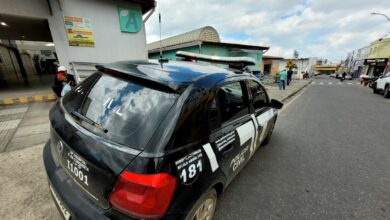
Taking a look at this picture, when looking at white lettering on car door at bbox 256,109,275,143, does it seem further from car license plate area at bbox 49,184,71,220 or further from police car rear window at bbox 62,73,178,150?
car license plate area at bbox 49,184,71,220

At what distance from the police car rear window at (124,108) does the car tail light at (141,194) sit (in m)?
0.21

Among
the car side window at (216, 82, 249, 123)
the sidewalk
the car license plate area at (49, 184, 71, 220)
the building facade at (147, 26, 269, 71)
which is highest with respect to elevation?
the building facade at (147, 26, 269, 71)

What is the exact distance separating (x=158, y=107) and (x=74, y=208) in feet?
3.16

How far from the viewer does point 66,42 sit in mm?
6645

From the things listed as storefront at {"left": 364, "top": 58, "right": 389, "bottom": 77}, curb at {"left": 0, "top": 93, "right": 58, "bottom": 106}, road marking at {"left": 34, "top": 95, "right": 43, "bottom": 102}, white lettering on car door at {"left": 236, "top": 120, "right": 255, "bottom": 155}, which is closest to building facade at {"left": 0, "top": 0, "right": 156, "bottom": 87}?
curb at {"left": 0, "top": 93, "right": 58, "bottom": 106}

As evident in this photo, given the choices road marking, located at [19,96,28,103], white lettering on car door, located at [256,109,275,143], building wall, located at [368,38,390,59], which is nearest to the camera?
white lettering on car door, located at [256,109,275,143]

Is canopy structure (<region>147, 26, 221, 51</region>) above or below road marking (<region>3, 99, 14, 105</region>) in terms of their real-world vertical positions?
above

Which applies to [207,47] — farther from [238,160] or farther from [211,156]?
[211,156]

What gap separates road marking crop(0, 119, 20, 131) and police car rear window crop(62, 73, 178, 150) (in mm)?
3826

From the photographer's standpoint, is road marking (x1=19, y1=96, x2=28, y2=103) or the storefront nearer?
road marking (x1=19, y1=96, x2=28, y2=103)

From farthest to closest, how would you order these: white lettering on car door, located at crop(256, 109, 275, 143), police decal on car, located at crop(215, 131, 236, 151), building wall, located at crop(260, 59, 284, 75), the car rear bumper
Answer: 1. building wall, located at crop(260, 59, 284, 75)
2. white lettering on car door, located at crop(256, 109, 275, 143)
3. police decal on car, located at crop(215, 131, 236, 151)
4. the car rear bumper

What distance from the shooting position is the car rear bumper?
47.7 inches

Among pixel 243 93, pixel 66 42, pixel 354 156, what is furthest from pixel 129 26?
pixel 354 156

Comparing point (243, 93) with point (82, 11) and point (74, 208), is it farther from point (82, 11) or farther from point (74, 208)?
point (82, 11)
